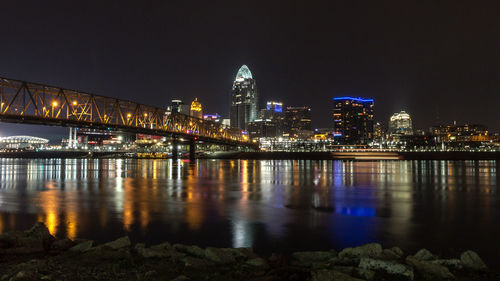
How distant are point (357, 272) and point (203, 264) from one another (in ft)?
13.8

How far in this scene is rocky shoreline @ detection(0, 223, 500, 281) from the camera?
982 cm

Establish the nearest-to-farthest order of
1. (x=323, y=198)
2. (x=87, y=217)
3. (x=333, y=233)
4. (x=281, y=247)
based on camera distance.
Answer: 1. (x=281, y=247)
2. (x=333, y=233)
3. (x=87, y=217)
4. (x=323, y=198)

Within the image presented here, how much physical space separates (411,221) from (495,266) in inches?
304

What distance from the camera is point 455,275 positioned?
10.4 meters

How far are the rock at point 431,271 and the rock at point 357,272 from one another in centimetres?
149

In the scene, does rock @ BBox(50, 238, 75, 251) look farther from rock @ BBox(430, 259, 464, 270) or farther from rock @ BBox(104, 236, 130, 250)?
rock @ BBox(430, 259, 464, 270)

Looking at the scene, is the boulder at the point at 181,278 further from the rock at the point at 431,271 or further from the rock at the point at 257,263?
the rock at the point at 431,271

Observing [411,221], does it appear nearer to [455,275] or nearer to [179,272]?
[455,275]

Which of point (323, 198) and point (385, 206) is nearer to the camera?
point (385, 206)

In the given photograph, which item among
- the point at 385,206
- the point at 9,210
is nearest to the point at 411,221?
the point at 385,206

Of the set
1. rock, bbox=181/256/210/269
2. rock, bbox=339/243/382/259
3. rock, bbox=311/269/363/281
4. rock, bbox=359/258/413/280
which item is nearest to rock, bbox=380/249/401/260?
rock, bbox=339/243/382/259

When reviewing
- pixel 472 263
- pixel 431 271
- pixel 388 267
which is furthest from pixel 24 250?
pixel 472 263

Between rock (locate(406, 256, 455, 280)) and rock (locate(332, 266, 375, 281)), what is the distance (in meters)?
1.49

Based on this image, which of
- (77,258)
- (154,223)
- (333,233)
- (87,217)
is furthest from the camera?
(87,217)
